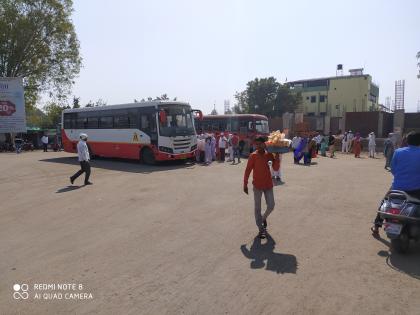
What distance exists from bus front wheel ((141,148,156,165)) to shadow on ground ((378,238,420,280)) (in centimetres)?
1244

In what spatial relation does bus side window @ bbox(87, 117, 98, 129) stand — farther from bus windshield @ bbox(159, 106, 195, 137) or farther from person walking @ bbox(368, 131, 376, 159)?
person walking @ bbox(368, 131, 376, 159)

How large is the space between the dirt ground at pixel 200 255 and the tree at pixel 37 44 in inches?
1059

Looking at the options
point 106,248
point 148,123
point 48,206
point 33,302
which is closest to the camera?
point 33,302

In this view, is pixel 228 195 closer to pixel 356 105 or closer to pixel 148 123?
pixel 148 123

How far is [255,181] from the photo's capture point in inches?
243

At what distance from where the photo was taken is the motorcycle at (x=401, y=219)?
198 inches

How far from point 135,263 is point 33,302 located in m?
1.38

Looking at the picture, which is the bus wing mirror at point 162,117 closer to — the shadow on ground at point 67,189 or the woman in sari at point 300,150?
the shadow on ground at point 67,189

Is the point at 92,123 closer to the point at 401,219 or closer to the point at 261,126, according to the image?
the point at 261,126

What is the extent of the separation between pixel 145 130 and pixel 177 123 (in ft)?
4.95

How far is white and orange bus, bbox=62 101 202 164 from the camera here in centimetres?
1606

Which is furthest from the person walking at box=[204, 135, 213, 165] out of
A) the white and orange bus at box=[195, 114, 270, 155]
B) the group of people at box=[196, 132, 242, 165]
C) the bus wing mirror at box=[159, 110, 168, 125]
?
the white and orange bus at box=[195, 114, 270, 155]

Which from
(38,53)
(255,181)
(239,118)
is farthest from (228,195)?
(38,53)

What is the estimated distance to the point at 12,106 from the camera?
95.7ft
